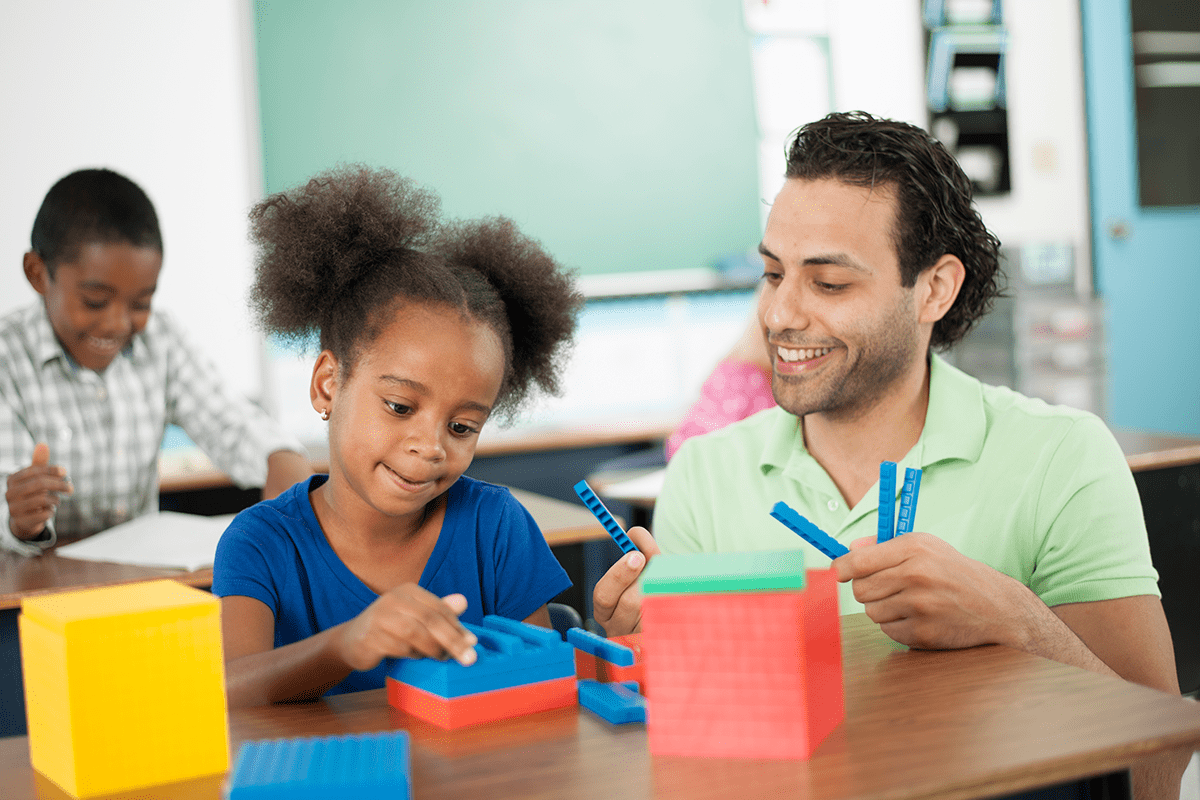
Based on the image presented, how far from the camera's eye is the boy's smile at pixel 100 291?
2.35m

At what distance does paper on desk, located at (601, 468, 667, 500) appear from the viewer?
2659mm

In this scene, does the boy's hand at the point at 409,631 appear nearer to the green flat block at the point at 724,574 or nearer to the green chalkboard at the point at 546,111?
the green flat block at the point at 724,574

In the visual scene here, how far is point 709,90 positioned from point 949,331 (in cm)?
336

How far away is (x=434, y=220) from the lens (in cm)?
156

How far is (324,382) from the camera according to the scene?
1464mm

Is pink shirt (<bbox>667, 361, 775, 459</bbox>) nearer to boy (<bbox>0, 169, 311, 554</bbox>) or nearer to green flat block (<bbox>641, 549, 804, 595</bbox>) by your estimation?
boy (<bbox>0, 169, 311, 554</bbox>)

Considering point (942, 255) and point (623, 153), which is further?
point (623, 153)

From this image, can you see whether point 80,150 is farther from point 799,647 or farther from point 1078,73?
point 1078,73

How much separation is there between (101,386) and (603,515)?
183 centimetres

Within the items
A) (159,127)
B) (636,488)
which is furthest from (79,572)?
(159,127)

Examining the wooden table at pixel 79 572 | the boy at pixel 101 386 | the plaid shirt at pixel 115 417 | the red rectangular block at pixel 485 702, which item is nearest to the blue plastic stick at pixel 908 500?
the red rectangular block at pixel 485 702

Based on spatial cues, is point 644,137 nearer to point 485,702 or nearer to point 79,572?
point 79,572

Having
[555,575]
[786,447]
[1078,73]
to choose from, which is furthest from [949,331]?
[1078,73]

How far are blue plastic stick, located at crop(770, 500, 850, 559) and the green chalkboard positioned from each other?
3456 millimetres
